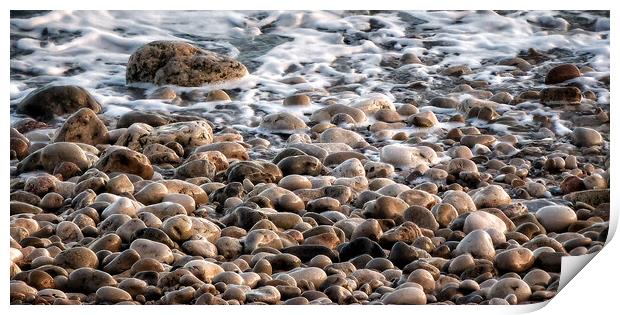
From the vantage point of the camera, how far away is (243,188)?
14.1ft

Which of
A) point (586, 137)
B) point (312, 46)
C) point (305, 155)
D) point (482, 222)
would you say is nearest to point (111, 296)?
point (482, 222)

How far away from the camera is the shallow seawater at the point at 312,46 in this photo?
5844 mm

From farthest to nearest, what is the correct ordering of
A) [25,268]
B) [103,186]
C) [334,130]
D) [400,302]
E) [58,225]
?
[334,130]
[103,186]
[58,225]
[25,268]
[400,302]

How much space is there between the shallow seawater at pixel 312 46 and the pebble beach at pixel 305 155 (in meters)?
0.02

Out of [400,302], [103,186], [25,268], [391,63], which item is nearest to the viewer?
[400,302]

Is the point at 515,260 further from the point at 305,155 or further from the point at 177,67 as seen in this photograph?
the point at 177,67

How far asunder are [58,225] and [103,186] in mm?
499

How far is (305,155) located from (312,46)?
6.50ft

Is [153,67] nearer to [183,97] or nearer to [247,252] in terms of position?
[183,97]

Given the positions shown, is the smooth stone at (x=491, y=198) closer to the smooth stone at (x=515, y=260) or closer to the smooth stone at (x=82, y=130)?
the smooth stone at (x=515, y=260)

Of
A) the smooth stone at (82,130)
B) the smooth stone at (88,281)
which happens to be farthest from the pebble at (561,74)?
the smooth stone at (88,281)

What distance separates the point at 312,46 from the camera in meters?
6.49

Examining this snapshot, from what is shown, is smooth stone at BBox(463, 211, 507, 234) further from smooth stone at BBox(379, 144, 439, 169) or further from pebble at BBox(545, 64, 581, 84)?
pebble at BBox(545, 64, 581, 84)
